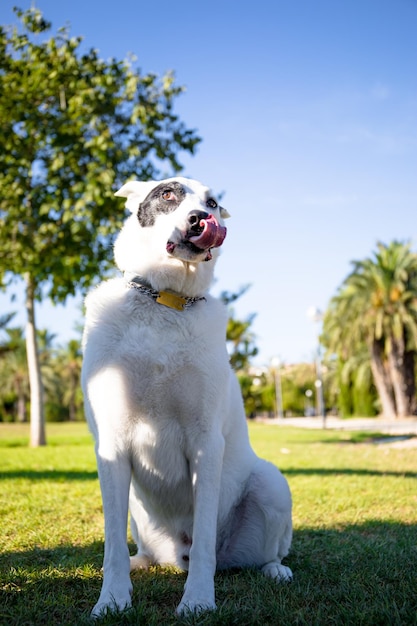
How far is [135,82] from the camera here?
1171 centimetres

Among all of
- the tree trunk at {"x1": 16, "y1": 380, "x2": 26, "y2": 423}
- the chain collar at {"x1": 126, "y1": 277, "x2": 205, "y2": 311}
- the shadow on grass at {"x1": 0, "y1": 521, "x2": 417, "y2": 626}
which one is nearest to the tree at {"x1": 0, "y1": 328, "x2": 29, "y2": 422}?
the tree trunk at {"x1": 16, "y1": 380, "x2": 26, "y2": 423}

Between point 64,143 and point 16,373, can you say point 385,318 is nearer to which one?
point 64,143

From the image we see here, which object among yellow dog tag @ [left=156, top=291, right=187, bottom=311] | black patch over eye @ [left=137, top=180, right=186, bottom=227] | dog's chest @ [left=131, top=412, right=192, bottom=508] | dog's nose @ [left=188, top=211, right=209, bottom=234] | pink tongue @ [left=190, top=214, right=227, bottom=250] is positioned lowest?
dog's chest @ [left=131, top=412, right=192, bottom=508]

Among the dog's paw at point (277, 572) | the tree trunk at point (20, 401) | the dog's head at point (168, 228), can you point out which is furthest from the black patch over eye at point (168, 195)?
the tree trunk at point (20, 401)

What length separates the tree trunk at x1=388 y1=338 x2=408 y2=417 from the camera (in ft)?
111

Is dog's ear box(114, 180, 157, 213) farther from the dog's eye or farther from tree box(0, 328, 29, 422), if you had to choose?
tree box(0, 328, 29, 422)

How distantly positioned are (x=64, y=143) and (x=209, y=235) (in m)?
10.7

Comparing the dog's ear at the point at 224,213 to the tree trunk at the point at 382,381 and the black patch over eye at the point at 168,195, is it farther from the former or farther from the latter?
the tree trunk at the point at 382,381

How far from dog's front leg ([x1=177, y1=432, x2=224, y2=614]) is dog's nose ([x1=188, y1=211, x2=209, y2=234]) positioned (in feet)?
3.42

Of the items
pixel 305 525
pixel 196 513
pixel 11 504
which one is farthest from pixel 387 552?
pixel 11 504

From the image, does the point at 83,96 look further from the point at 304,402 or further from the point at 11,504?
the point at 304,402

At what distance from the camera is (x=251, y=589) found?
284 centimetres

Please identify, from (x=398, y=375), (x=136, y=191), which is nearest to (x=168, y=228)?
(x=136, y=191)

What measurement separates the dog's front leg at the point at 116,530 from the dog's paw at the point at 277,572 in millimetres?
919
